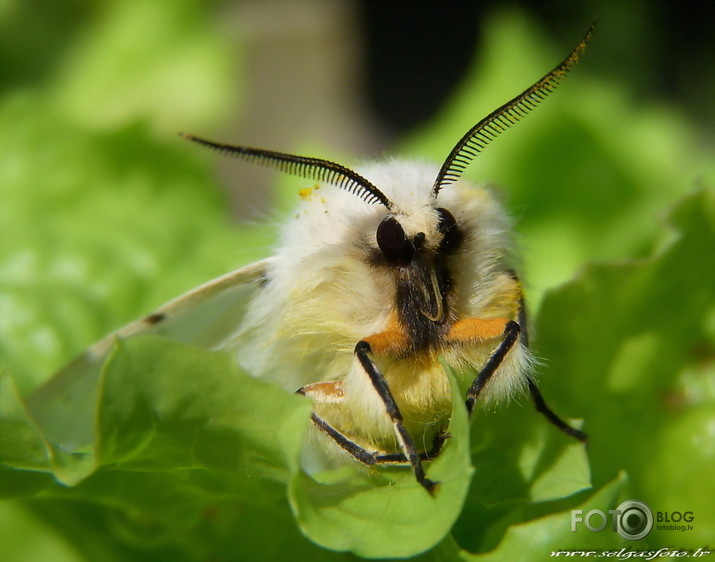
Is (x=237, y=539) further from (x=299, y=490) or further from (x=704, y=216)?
(x=704, y=216)

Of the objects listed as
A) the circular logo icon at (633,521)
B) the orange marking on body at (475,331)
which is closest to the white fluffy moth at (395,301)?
the orange marking on body at (475,331)

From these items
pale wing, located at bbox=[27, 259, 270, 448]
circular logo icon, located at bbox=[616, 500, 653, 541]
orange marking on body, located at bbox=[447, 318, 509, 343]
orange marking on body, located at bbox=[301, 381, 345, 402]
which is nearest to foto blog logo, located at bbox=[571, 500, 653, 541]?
circular logo icon, located at bbox=[616, 500, 653, 541]

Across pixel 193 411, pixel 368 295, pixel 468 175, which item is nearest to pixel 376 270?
pixel 368 295

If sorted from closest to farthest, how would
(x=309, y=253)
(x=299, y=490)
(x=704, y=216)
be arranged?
(x=299, y=490), (x=309, y=253), (x=704, y=216)

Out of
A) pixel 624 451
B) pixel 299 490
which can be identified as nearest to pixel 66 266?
pixel 299 490

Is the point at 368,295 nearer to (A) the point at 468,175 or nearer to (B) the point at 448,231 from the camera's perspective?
(B) the point at 448,231

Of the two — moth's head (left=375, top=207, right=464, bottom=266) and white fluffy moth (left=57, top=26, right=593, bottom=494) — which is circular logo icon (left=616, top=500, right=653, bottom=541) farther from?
moth's head (left=375, top=207, right=464, bottom=266)

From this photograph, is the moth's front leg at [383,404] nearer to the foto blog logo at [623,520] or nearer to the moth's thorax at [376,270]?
the moth's thorax at [376,270]
